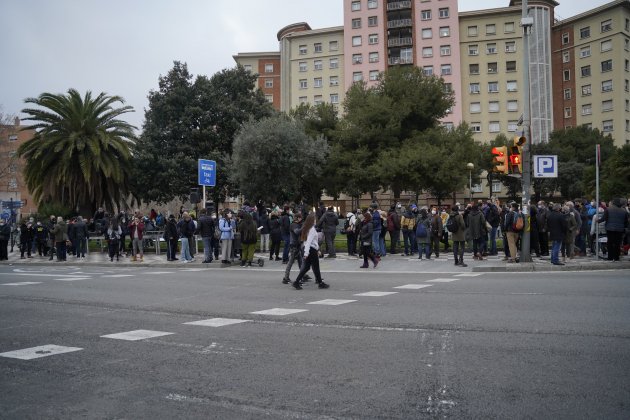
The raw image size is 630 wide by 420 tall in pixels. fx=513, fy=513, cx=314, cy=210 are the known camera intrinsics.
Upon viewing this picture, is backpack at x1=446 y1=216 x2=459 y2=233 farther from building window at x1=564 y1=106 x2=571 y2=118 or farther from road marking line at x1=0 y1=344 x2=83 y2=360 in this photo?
building window at x1=564 y1=106 x2=571 y2=118

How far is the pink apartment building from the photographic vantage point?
218 ft

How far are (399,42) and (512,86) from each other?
15802 mm

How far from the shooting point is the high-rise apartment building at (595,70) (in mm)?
62406

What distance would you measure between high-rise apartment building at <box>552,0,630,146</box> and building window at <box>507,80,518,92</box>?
24.4 feet

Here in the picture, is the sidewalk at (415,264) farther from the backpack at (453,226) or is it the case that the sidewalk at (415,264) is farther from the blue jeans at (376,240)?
the backpack at (453,226)

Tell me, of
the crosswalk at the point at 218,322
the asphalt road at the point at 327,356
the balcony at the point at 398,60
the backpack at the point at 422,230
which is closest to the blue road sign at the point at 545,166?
the backpack at the point at 422,230

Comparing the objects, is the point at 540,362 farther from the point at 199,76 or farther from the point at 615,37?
the point at 615,37

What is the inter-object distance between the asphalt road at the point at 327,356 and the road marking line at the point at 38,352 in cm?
4

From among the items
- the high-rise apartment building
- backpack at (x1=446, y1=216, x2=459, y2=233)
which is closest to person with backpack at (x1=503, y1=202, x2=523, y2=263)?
backpack at (x1=446, y1=216, x2=459, y2=233)

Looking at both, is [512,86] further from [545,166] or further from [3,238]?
[3,238]

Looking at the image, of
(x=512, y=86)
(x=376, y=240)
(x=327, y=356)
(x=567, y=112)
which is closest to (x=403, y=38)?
(x=512, y=86)

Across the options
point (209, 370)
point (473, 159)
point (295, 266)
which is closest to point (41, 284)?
point (295, 266)

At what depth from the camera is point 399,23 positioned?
6762 centimetres

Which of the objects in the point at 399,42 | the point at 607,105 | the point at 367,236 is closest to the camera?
the point at 367,236
